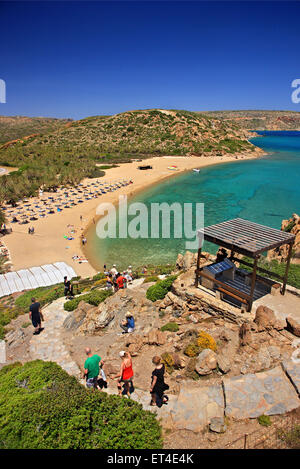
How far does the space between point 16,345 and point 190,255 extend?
8.67 m

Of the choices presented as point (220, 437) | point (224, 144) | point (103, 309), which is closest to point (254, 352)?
point (220, 437)

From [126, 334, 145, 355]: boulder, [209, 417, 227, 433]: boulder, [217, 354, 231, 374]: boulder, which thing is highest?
[217, 354, 231, 374]: boulder

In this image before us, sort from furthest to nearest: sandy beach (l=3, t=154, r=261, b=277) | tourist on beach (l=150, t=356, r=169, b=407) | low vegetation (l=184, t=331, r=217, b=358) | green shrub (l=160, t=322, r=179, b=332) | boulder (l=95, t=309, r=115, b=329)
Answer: sandy beach (l=3, t=154, r=261, b=277) → boulder (l=95, t=309, r=115, b=329) → green shrub (l=160, t=322, r=179, b=332) → low vegetation (l=184, t=331, r=217, b=358) → tourist on beach (l=150, t=356, r=169, b=407)

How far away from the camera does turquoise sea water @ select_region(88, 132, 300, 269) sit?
78.8 ft

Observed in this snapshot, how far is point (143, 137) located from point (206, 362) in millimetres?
79899

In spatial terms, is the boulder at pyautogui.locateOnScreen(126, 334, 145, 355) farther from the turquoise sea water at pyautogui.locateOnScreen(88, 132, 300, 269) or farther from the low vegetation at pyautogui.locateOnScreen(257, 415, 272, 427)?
the turquoise sea water at pyautogui.locateOnScreen(88, 132, 300, 269)

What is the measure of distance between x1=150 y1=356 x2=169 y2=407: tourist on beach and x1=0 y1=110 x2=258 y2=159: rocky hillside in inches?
2521

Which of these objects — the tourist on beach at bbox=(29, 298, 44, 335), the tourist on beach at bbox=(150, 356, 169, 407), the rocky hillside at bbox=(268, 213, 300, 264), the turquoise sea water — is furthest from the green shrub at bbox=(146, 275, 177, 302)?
the turquoise sea water

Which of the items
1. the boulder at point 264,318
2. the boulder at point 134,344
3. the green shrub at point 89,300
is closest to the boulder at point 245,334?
the boulder at point 264,318

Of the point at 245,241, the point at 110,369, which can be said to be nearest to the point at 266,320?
the point at 245,241

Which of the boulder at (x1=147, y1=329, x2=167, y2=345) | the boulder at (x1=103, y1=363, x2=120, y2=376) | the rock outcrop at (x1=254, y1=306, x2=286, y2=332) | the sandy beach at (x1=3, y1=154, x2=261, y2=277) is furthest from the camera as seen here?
the sandy beach at (x1=3, y1=154, x2=261, y2=277)

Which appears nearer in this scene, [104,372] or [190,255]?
[104,372]

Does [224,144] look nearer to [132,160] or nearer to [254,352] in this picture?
[132,160]

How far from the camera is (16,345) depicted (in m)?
10.3
